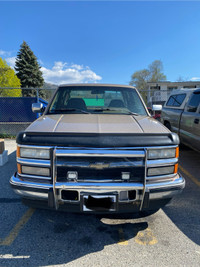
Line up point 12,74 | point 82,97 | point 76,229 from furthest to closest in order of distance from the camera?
point 12,74 → point 82,97 → point 76,229

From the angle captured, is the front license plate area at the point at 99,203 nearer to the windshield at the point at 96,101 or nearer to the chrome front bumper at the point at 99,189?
the chrome front bumper at the point at 99,189

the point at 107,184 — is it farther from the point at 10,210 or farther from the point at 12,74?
the point at 12,74

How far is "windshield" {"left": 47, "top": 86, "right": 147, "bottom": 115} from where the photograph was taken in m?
3.27

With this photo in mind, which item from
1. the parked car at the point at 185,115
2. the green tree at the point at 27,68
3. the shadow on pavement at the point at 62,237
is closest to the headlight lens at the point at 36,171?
the shadow on pavement at the point at 62,237

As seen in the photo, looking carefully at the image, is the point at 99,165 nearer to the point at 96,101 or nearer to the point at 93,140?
the point at 93,140

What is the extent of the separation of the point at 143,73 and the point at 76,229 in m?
61.5

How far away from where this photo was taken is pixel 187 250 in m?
2.17

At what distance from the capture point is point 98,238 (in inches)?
91.8

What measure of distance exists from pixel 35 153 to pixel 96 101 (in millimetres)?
1866

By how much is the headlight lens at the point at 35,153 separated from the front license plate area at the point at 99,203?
64 centimetres

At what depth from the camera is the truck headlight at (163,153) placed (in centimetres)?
206

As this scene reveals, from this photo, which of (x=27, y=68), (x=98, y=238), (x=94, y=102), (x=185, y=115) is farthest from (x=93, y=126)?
(x=27, y=68)

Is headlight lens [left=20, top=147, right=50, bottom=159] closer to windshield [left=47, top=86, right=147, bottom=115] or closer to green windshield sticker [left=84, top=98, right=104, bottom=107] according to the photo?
windshield [left=47, top=86, right=147, bottom=115]

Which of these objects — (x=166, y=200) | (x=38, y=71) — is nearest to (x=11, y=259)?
(x=166, y=200)
